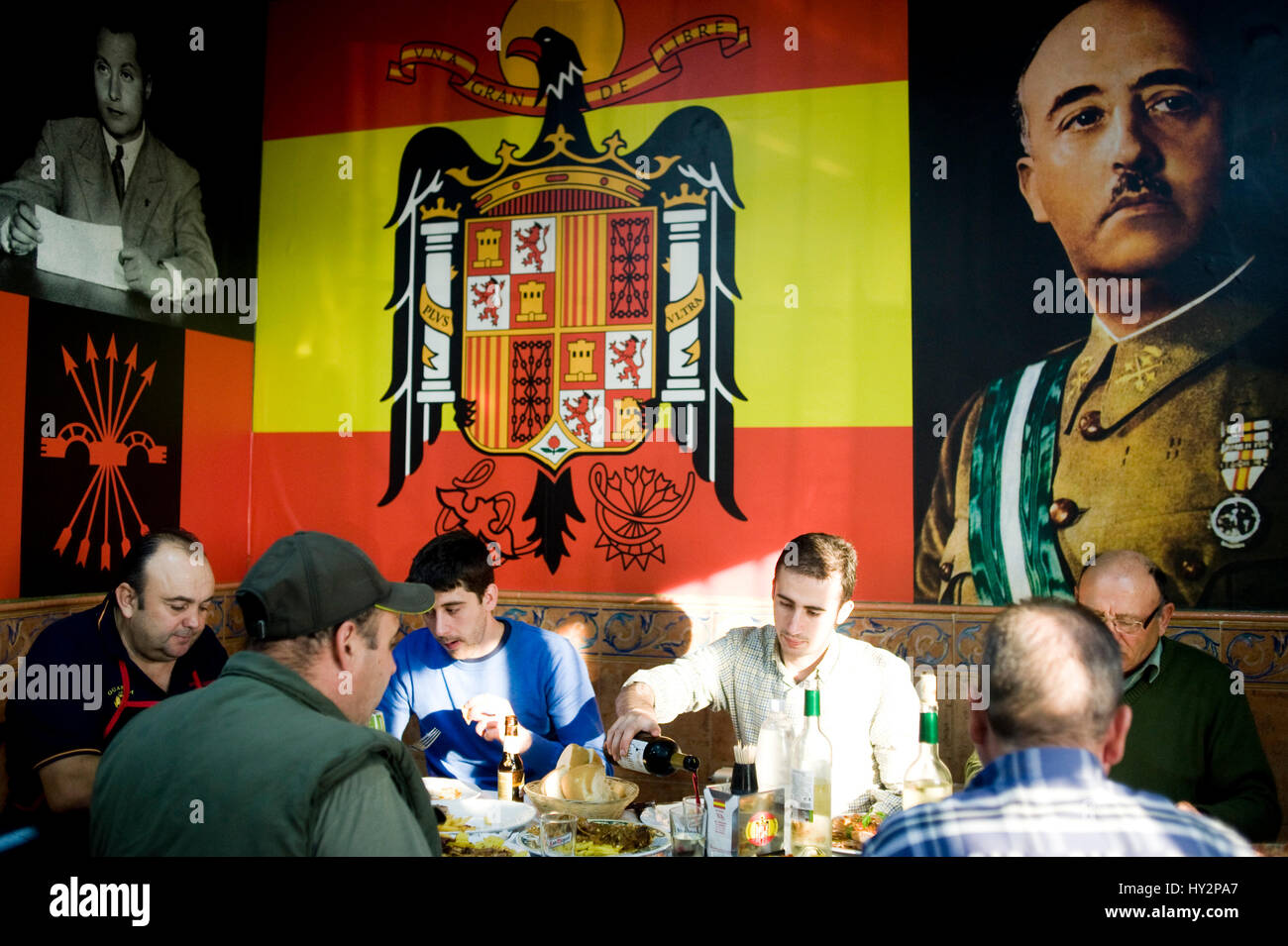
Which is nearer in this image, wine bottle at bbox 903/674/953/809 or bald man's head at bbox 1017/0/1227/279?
wine bottle at bbox 903/674/953/809

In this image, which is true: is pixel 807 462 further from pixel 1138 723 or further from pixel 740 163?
pixel 1138 723

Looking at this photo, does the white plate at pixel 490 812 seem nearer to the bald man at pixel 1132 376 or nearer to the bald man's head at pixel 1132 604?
the bald man's head at pixel 1132 604

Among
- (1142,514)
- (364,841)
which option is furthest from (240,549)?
(1142,514)

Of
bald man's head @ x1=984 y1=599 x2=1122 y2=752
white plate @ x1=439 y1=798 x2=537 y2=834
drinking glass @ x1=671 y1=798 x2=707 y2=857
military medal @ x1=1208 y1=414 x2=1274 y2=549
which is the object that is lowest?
white plate @ x1=439 y1=798 x2=537 y2=834

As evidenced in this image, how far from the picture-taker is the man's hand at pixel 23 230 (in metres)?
3.59

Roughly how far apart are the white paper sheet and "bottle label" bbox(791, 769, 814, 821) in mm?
3417

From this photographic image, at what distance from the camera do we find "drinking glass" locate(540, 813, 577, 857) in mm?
2098

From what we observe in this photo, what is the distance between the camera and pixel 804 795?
2.14 metres

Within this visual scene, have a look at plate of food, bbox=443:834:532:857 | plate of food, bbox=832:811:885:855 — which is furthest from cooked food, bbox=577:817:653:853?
plate of food, bbox=832:811:885:855

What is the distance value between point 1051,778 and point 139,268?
409 cm

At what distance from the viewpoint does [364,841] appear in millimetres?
1398

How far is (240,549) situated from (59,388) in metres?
1.19

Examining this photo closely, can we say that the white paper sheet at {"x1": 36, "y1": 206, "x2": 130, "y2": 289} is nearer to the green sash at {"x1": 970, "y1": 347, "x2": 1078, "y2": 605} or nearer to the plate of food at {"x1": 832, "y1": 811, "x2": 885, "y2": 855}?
the plate of food at {"x1": 832, "y1": 811, "x2": 885, "y2": 855}

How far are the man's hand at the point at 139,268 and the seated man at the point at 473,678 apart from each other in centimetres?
202
